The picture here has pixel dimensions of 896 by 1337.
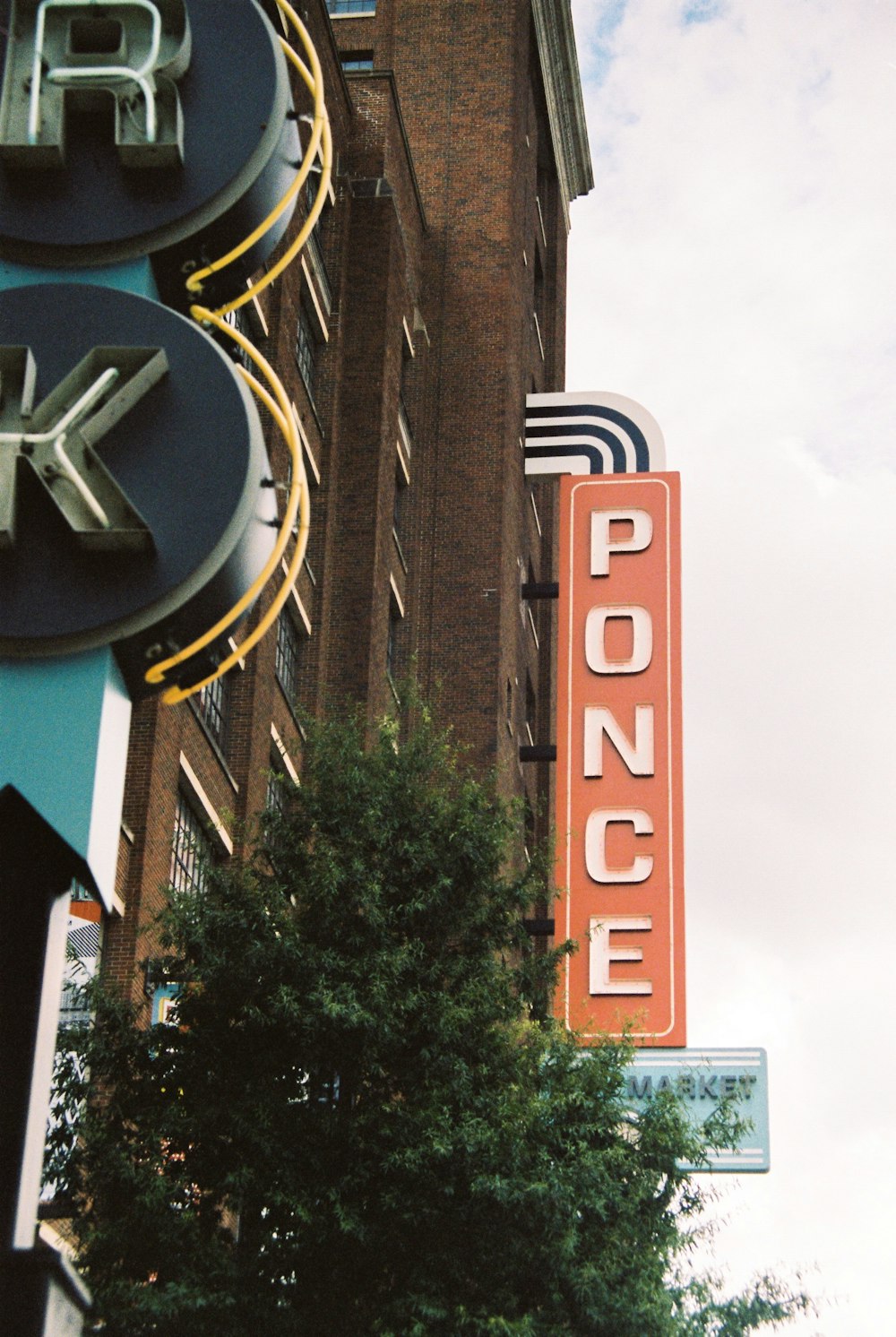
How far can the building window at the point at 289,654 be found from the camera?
34.7 metres

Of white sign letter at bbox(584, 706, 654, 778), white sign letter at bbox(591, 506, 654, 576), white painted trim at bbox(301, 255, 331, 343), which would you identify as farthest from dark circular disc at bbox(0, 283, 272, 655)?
white sign letter at bbox(591, 506, 654, 576)

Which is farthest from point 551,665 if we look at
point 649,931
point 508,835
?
point 508,835

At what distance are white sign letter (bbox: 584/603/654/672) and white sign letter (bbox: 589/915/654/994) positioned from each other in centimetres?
531

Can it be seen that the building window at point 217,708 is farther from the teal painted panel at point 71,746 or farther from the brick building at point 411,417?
the teal painted panel at point 71,746

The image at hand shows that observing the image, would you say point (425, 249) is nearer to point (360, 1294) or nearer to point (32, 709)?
point (360, 1294)

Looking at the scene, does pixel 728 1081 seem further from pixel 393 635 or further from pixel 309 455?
pixel 309 455

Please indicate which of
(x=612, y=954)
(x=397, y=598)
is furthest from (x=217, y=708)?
(x=397, y=598)

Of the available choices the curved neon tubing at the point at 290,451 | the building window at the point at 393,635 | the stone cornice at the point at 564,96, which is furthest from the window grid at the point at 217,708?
the stone cornice at the point at 564,96

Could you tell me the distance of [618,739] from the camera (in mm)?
37375

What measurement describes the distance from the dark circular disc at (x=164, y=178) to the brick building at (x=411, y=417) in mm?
11703

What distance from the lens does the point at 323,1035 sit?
20047 mm

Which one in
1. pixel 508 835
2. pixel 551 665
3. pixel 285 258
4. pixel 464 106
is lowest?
pixel 508 835

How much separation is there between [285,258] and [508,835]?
32.6 ft

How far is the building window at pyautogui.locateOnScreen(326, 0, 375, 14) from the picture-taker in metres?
52.8
